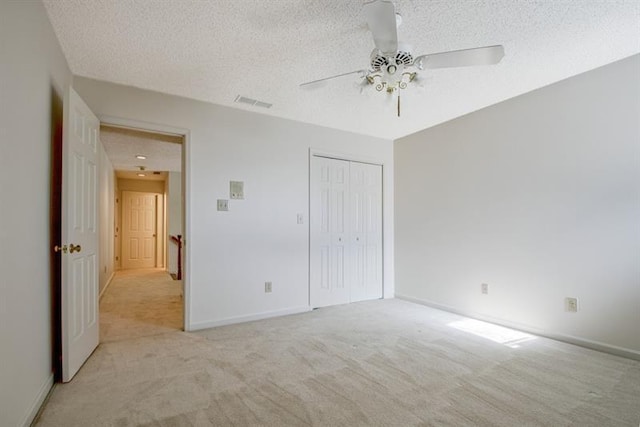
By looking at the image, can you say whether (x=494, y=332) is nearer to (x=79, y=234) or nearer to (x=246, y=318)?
(x=246, y=318)

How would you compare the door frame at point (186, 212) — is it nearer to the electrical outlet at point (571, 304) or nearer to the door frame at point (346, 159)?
the door frame at point (346, 159)

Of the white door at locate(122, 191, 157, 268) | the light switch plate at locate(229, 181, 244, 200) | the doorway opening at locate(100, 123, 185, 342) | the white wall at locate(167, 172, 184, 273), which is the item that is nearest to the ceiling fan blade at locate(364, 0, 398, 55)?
the light switch plate at locate(229, 181, 244, 200)

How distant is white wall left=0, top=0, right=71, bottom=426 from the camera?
1431 millimetres

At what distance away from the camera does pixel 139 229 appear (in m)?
8.28

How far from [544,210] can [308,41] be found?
2.66 meters

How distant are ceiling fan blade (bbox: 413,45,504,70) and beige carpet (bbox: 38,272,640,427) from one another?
200 cm

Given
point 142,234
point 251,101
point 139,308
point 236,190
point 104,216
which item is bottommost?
point 139,308

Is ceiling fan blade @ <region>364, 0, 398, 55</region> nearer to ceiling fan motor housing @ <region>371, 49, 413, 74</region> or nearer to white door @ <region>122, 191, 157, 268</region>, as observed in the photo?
ceiling fan motor housing @ <region>371, 49, 413, 74</region>

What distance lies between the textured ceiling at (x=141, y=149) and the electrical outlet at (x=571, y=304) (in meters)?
4.05

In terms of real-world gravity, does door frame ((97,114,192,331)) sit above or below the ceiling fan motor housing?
below

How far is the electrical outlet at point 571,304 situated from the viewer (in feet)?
9.26

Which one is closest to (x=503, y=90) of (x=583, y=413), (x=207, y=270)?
(x=583, y=413)

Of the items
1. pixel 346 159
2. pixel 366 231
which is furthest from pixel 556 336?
pixel 346 159

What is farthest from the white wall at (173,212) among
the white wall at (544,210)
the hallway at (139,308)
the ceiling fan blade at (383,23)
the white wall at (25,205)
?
the ceiling fan blade at (383,23)
